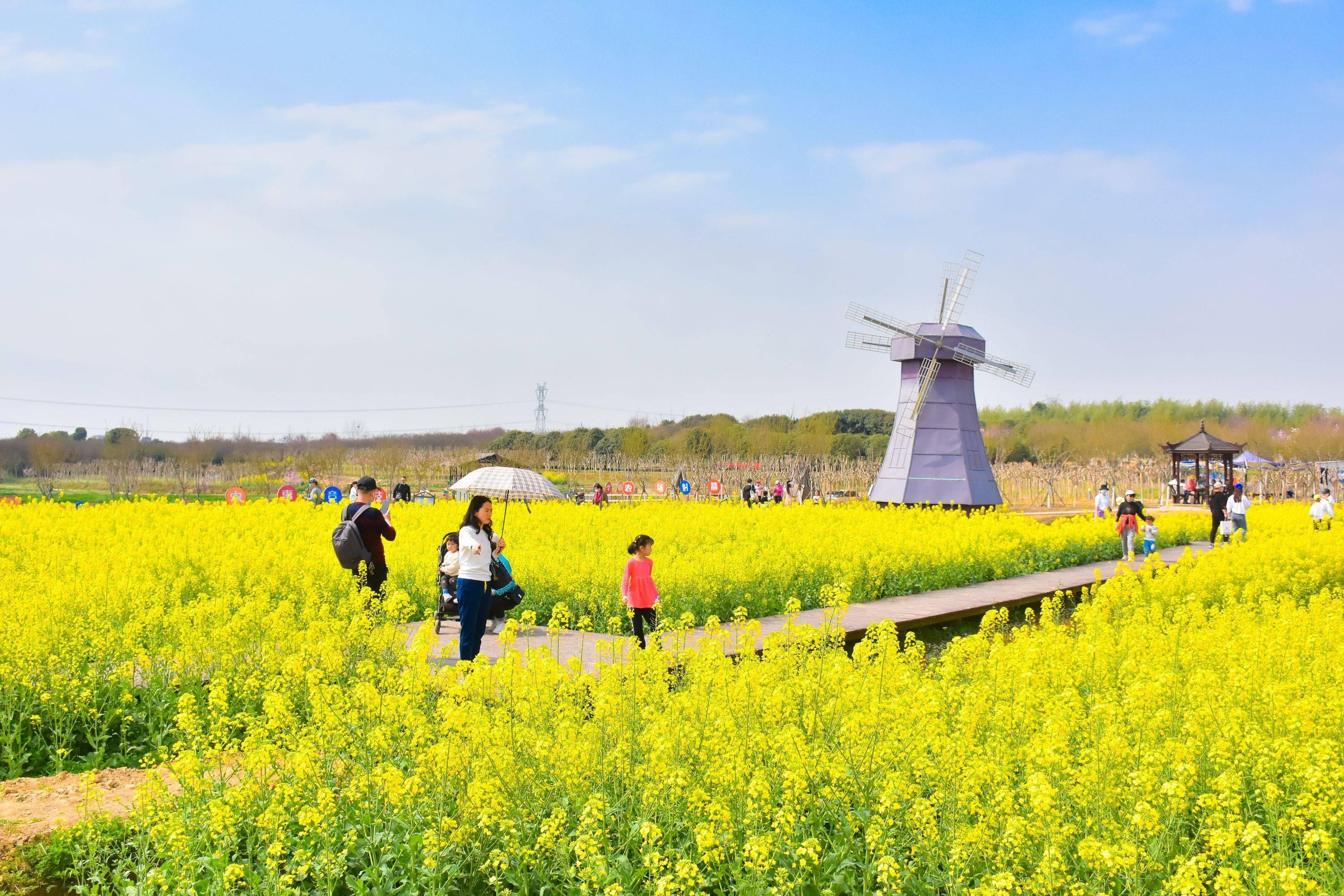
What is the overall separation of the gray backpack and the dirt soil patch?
2721 millimetres

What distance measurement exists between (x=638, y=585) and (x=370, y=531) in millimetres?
2599

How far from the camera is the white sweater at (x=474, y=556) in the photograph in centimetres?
814

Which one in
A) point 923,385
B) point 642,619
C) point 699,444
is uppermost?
point 923,385

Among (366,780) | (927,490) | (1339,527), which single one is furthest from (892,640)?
(927,490)

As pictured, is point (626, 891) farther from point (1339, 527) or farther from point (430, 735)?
point (1339, 527)

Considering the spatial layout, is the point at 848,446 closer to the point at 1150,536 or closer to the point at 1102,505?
the point at 1102,505

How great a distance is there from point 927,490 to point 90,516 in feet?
67.0

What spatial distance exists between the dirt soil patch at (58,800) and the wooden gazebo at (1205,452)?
128ft

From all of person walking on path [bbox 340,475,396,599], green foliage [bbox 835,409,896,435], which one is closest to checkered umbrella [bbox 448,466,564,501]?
person walking on path [bbox 340,475,396,599]

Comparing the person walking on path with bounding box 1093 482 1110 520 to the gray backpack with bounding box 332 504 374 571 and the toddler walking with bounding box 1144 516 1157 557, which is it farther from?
the gray backpack with bounding box 332 504 374 571

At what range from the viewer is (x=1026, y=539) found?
1872cm

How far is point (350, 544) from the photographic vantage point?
8.77 m

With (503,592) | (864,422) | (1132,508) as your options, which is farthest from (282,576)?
(864,422)

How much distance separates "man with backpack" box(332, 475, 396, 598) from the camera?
8.76 m
